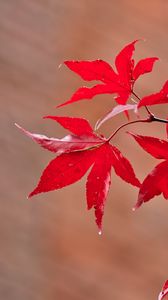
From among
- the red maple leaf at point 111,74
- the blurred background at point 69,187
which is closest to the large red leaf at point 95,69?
the red maple leaf at point 111,74

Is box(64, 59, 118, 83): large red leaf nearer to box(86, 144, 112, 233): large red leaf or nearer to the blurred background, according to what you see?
box(86, 144, 112, 233): large red leaf

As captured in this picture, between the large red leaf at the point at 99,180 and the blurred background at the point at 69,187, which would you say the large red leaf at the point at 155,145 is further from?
the blurred background at the point at 69,187

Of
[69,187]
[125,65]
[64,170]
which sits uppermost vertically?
[69,187]

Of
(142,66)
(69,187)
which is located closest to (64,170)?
(142,66)

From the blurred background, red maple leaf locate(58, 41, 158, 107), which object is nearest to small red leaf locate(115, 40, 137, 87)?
red maple leaf locate(58, 41, 158, 107)

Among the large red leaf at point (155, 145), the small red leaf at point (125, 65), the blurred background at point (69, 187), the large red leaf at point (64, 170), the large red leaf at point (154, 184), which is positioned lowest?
the large red leaf at point (64, 170)

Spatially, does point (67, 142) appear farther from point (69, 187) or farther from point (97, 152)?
point (69, 187)
